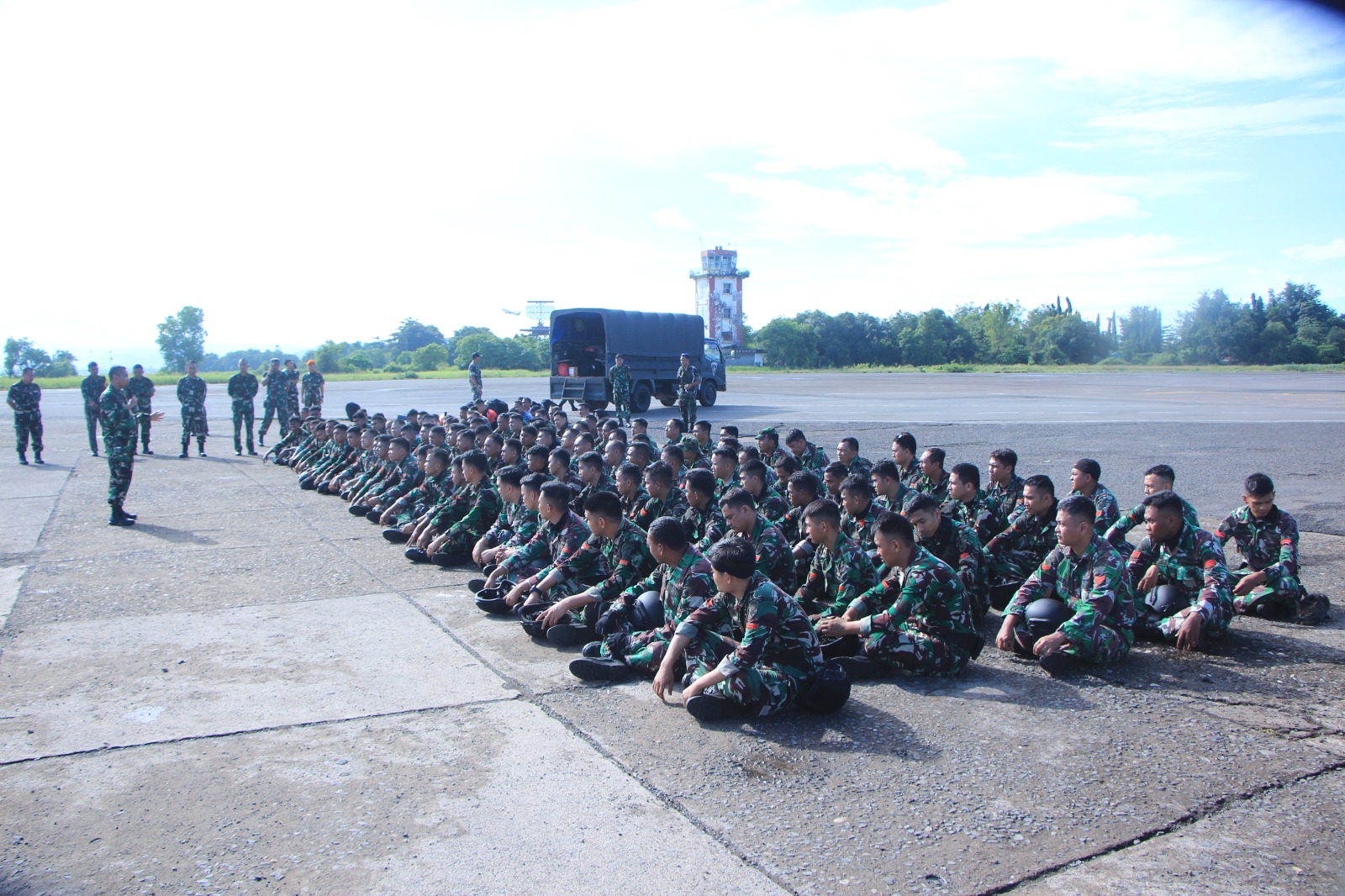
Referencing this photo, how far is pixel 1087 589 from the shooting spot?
5.54 m

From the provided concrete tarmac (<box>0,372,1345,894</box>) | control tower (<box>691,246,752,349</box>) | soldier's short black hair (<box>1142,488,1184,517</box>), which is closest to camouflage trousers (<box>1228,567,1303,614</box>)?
concrete tarmac (<box>0,372,1345,894</box>)

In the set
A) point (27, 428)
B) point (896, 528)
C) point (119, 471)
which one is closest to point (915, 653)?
point (896, 528)

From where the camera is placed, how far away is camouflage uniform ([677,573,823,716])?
4711 mm

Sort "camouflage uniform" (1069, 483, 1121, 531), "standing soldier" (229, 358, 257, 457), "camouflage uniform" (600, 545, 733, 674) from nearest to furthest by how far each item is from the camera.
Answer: "camouflage uniform" (600, 545, 733, 674) → "camouflage uniform" (1069, 483, 1121, 531) → "standing soldier" (229, 358, 257, 457)

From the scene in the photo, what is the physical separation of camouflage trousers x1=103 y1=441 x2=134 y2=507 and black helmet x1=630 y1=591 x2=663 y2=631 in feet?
26.7

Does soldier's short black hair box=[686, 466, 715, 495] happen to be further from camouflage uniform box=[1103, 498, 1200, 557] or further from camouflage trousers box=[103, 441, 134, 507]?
camouflage trousers box=[103, 441, 134, 507]

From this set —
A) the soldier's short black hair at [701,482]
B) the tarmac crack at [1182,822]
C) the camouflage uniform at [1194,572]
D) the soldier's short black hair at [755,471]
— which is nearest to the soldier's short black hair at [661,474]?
the soldier's short black hair at [701,482]

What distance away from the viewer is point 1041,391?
3644 cm

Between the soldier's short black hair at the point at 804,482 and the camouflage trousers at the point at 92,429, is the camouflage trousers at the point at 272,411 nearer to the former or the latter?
the camouflage trousers at the point at 92,429

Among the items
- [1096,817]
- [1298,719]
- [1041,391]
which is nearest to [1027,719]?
[1096,817]

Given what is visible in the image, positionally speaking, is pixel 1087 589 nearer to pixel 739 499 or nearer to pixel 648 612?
pixel 739 499

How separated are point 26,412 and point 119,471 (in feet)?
28.0

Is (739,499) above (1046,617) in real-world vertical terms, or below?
above

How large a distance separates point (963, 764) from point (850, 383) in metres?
43.6
